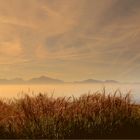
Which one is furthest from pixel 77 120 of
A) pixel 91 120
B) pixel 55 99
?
pixel 55 99

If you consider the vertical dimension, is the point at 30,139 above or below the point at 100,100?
below

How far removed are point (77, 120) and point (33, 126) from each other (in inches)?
42.9

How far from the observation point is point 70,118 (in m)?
11.2

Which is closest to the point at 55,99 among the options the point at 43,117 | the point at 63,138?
A: the point at 43,117

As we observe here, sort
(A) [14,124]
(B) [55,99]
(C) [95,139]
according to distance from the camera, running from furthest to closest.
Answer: (B) [55,99] < (A) [14,124] < (C) [95,139]

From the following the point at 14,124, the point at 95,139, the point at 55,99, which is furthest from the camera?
the point at 55,99

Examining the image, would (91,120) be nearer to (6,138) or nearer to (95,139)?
(95,139)

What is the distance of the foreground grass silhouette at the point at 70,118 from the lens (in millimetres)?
10844

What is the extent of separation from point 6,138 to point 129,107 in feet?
11.3

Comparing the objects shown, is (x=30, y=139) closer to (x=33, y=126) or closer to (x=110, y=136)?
Answer: (x=33, y=126)

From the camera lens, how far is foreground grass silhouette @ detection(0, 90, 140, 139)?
1084 centimetres

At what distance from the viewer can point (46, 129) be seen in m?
10.9

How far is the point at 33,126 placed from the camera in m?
10.9

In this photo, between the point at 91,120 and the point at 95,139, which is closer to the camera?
the point at 95,139
